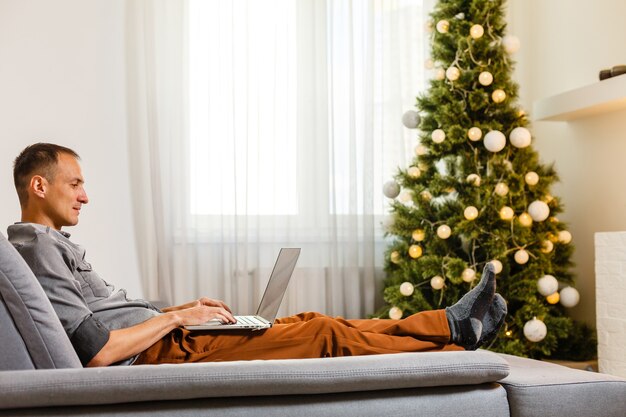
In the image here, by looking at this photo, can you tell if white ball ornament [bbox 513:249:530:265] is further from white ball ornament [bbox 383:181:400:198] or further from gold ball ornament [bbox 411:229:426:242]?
white ball ornament [bbox 383:181:400:198]

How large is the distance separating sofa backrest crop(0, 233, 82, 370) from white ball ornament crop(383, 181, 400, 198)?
9.71 feet

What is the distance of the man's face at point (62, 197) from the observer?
2.43m

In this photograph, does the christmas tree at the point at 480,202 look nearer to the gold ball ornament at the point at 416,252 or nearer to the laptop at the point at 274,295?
the gold ball ornament at the point at 416,252

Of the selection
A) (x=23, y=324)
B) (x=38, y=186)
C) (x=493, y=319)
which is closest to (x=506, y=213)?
(x=493, y=319)

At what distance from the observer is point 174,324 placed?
221 centimetres

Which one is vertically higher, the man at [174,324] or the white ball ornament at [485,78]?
the white ball ornament at [485,78]

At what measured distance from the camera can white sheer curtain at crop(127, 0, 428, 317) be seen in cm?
454

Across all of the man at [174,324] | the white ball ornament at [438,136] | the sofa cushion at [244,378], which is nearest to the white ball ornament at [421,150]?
the white ball ornament at [438,136]

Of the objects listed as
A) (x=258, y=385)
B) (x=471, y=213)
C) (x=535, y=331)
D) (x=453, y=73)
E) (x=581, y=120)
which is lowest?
(x=535, y=331)

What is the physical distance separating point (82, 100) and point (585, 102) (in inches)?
108

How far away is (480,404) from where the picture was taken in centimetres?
194

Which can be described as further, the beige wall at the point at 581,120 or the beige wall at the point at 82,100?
the beige wall at the point at 581,120

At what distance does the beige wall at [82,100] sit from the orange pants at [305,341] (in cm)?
232

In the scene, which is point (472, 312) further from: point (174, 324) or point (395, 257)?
point (395, 257)
